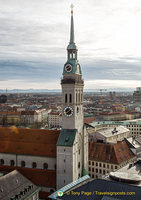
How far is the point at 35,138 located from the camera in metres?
66.1

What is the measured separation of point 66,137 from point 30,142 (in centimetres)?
1121

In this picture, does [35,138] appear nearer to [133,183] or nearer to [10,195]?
[10,195]

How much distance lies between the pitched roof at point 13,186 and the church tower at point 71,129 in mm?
9754

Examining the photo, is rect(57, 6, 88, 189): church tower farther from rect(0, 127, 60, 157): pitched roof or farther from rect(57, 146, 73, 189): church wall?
rect(0, 127, 60, 157): pitched roof

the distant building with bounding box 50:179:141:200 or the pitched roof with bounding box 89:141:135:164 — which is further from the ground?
the distant building with bounding box 50:179:141:200

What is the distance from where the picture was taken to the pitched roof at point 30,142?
64062 millimetres

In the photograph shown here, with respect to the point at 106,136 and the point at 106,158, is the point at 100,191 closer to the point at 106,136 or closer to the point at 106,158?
the point at 106,158

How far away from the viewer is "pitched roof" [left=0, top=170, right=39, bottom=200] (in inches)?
1894

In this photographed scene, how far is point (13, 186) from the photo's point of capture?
168 feet

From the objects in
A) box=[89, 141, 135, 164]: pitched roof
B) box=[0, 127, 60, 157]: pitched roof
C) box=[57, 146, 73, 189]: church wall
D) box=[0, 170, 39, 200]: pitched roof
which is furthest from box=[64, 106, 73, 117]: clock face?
box=[89, 141, 135, 164]: pitched roof

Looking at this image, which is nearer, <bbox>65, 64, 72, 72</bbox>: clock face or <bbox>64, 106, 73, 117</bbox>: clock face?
<bbox>64, 106, 73, 117</bbox>: clock face

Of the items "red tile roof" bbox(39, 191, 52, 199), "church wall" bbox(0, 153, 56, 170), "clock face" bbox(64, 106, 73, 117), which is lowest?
"red tile roof" bbox(39, 191, 52, 199)

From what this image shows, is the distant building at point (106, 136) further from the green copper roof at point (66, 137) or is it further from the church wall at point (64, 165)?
the church wall at point (64, 165)

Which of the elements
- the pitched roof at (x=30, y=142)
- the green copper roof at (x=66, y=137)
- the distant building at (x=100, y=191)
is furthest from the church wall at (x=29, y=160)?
the distant building at (x=100, y=191)
